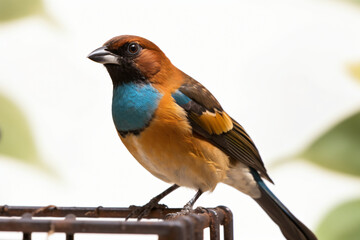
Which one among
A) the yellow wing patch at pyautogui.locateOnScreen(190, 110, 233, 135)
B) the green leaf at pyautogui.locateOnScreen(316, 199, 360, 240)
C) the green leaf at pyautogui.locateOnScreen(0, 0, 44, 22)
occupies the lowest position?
the green leaf at pyautogui.locateOnScreen(316, 199, 360, 240)

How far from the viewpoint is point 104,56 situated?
69.7 inches

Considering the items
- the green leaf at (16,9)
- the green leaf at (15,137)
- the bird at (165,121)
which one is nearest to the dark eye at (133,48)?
the bird at (165,121)

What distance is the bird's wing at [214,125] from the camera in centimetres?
182

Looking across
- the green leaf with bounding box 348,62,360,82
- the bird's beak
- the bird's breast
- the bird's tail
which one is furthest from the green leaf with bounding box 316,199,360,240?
the bird's beak

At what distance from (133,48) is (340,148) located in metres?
1.05

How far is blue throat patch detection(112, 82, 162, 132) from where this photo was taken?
5.66 ft

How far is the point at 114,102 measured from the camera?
1.80 metres

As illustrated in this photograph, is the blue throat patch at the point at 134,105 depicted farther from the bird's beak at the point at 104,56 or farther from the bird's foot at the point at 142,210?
the bird's foot at the point at 142,210

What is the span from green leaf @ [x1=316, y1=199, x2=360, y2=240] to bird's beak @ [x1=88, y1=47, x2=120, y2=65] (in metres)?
1.06

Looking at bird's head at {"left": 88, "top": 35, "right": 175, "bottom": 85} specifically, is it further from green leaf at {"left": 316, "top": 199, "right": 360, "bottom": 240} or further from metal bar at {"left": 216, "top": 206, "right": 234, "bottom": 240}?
green leaf at {"left": 316, "top": 199, "right": 360, "bottom": 240}

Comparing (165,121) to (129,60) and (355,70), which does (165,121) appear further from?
(355,70)

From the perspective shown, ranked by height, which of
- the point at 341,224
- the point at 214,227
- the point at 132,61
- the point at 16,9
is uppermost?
the point at 16,9

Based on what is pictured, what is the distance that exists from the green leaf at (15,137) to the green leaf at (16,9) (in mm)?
422

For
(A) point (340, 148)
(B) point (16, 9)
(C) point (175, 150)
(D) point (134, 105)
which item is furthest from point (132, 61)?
(B) point (16, 9)
